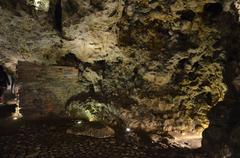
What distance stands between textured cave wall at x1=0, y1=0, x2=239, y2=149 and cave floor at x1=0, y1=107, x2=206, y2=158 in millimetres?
1380

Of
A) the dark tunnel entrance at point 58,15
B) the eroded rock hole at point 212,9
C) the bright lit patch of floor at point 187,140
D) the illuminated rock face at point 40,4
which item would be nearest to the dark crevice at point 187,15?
the eroded rock hole at point 212,9

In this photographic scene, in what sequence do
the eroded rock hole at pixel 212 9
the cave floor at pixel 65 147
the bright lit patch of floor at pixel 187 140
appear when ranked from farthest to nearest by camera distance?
the eroded rock hole at pixel 212 9 < the bright lit patch of floor at pixel 187 140 < the cave floor at pixel 65 147

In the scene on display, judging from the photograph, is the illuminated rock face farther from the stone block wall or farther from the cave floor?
the cave floor

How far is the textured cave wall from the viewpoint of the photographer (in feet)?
29.7

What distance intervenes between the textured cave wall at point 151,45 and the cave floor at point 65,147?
4.53 ft

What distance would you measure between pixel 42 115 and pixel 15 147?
8.29ft

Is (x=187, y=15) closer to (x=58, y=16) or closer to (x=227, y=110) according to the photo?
(x=227, y=110)

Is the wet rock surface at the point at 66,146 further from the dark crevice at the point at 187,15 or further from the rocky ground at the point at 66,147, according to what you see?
the dark crevice at the point at 187,15

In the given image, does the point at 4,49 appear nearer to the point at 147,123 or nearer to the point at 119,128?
the point at 119,128

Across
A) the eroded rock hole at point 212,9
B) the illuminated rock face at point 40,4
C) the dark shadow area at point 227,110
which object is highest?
the illuminated rock face at point 40,4

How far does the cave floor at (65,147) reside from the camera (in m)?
7.73

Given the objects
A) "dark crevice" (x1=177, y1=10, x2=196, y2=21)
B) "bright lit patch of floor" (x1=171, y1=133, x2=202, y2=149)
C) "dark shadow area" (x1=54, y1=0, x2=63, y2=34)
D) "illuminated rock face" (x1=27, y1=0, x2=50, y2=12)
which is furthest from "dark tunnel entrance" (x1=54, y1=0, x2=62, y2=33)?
"bright lit patch of floor" (x1=171, y1=133, x2=202, y2=149)

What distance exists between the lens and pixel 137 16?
30.5 feet

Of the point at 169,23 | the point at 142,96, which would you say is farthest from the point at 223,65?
the point at 142,96
